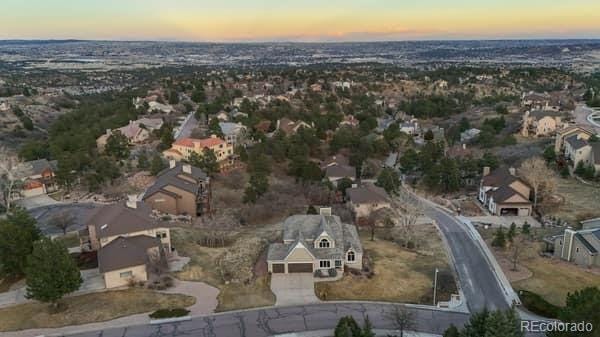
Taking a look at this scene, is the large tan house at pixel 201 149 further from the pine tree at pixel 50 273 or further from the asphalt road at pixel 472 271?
the pine tree at pixel 50 273

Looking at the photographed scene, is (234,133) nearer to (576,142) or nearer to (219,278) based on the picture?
(219,278)

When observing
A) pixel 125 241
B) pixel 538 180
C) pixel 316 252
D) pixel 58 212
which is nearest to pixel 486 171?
pixel 538 180

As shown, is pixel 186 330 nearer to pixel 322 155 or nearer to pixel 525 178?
pixel 525 178

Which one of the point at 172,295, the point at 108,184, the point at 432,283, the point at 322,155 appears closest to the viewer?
the point at 172,295

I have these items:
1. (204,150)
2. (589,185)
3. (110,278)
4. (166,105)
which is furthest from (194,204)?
(166,105)

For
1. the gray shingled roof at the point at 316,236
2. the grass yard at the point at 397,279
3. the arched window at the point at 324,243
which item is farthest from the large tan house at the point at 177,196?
the grass yard at the point at 397,279

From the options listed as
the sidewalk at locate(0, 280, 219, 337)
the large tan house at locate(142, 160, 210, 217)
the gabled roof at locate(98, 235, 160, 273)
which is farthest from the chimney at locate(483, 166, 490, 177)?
the gabled roof at locate(98, 235, 160, 273)

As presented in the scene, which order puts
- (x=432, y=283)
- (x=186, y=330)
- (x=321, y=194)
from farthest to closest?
(x=321, y=194)
(x=432, y=283)
(x=186, y=330)
